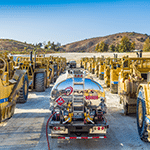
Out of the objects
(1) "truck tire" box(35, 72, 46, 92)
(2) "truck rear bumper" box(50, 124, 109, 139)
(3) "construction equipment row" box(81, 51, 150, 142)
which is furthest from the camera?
(1) "truck tire" box(35, 72, 46, 92)

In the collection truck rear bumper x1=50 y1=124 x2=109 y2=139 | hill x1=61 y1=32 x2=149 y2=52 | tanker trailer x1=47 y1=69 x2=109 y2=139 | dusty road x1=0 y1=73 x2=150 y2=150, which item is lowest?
dusty road x1=0 y1=73 x2=150 y2=150

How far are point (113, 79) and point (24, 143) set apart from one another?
7808 millimetres

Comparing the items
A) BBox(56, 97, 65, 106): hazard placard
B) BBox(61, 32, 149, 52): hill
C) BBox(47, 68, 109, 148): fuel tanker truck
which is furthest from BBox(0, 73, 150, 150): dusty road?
BBox(61, 32, 149, 52): hill

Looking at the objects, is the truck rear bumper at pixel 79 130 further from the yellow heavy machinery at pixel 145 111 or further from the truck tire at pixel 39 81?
the truck tire at pixel 39 81

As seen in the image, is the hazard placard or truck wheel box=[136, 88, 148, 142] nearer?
truck wheel box=[136, 88, 148, 142]

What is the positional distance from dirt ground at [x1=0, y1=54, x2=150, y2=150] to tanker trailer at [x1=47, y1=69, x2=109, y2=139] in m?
0.58

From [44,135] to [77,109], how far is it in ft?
4.82

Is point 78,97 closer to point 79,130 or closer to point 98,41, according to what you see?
point 79,130

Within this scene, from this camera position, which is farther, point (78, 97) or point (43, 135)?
point (43, 135)

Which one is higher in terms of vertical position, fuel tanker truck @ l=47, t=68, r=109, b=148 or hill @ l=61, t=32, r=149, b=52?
hill @ l=61, t=32, r=149, b=52

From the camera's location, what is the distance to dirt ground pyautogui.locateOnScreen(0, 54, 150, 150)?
504cm

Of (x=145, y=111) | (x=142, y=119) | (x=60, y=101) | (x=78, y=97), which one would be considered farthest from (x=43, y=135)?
(x=145, y=111)

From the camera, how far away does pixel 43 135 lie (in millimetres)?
5730

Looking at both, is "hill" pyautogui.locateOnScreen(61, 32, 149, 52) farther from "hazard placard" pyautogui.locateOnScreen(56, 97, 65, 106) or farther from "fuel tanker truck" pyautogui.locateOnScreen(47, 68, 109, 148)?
"hazard placard" pyautogui.locateOnScreen(56, 97, 65, 106)
